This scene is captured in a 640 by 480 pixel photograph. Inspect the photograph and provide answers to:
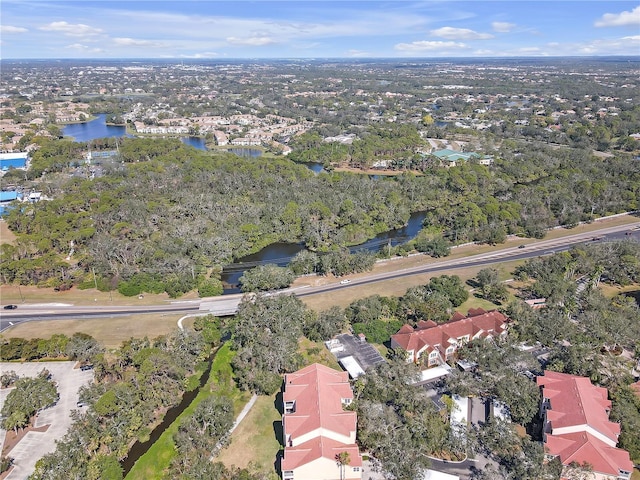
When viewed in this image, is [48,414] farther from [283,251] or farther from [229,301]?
[283,251]

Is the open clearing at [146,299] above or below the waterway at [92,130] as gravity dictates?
below

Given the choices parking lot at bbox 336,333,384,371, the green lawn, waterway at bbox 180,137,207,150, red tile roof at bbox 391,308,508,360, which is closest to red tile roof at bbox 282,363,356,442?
parking lot at bbox 336,333,384,371

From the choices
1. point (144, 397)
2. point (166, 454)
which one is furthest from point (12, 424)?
point (166, 454)

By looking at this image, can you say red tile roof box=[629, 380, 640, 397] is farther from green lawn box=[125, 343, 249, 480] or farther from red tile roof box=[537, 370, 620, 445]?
green lawn box=[125, 343, 249, 480]

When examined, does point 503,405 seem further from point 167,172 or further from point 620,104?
point 620,104

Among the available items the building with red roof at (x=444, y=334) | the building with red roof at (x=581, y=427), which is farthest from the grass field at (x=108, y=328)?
the building with red roof at (x=581, y=427)

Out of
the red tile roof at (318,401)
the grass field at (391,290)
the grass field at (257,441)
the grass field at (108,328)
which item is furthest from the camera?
the grass field at (391,290)

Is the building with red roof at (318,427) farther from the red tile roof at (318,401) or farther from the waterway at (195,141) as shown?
the waterway at (195,141)
